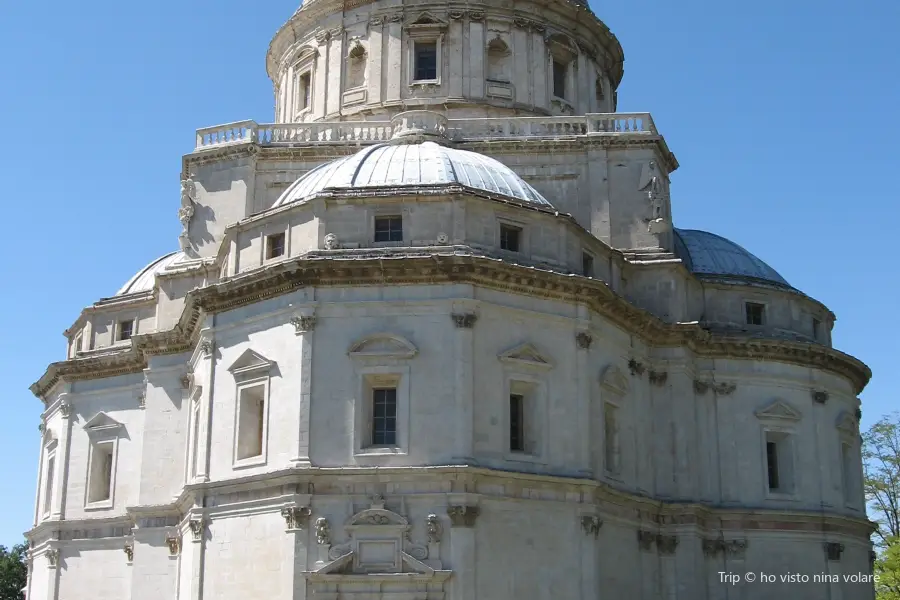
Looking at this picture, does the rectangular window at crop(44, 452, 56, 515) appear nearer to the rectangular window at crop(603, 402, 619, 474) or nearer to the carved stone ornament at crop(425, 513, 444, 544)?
the carved stone ornament at crop(425, 513, 444, 544)

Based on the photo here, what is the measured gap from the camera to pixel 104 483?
4147 centimetres

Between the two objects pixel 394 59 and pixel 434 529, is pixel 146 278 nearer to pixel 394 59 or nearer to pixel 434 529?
pixel 394 59

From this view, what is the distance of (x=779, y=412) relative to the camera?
38562 mm

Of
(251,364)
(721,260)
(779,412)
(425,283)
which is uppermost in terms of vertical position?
(721,260)

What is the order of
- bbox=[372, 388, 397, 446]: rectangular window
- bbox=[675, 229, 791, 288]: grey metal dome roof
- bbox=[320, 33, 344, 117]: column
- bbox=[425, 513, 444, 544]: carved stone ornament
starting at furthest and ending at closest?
bbox=[320, 33, 344, 117]: column, bbox=[675, 229, 791, 288]: grey metal dome roof, bbox=[372, 388, 397, 446]: rectangular window, bbox=[425, 513, 444, 544]: carved stone ornament

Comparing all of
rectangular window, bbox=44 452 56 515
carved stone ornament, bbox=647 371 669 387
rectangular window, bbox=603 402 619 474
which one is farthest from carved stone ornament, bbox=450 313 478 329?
rectangular window, bbox=44 452 56 515

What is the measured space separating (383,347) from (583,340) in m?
5.56

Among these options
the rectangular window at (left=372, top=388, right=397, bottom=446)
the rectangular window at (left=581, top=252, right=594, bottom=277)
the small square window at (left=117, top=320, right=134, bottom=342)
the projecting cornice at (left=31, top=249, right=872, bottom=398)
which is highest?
the small square window at (left=117, top=320, right=134, bottom=342)

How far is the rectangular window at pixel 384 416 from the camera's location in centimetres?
2969

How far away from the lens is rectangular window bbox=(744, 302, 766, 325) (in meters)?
40.1

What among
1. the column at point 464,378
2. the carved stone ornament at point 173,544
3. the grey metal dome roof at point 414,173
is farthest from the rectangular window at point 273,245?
the carved stone ornament at point 173,544

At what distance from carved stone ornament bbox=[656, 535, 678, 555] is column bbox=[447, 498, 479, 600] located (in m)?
8.44

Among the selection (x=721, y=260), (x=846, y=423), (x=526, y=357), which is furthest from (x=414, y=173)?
(x=846, y=423)

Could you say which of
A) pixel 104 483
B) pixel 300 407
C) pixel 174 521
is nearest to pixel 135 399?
pixel 104 483
